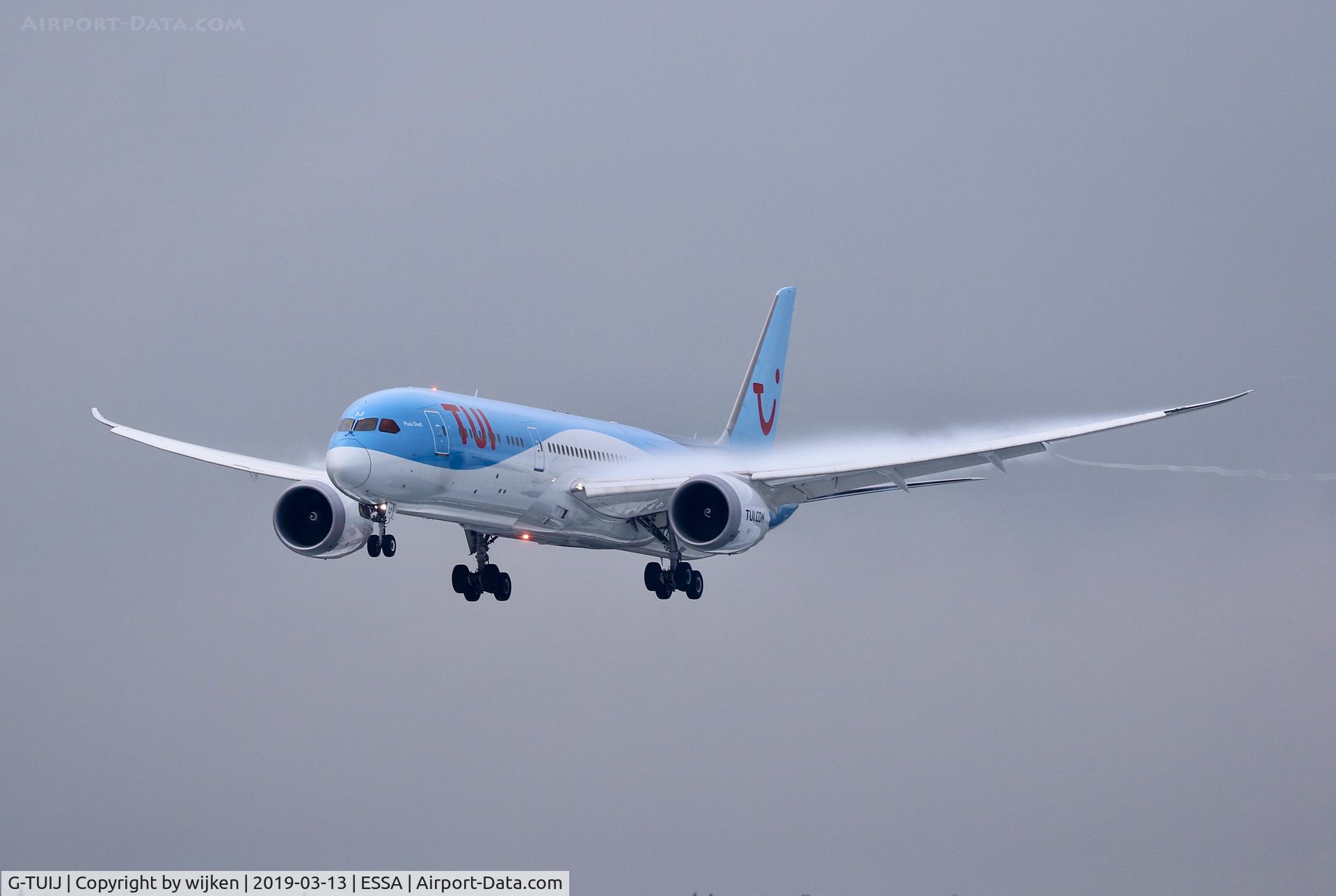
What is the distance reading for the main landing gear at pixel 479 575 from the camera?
189 feet

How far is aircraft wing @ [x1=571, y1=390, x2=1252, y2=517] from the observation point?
49688 millimetres

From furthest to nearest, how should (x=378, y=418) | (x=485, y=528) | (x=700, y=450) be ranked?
(x=700, y=450) → (x=485, y=528) → (x=378, y=418)

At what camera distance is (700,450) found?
6241 centimetres

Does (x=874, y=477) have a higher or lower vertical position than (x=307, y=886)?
higher

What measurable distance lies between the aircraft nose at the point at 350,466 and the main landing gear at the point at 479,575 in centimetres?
1134

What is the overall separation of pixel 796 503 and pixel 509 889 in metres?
18.3

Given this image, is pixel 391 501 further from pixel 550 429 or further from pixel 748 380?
pixel 748 380

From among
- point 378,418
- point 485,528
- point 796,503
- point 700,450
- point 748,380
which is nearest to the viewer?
point 378,418

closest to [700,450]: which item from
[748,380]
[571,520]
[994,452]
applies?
[748,380]

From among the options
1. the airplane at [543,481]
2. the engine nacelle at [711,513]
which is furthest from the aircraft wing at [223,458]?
the engine nacelle at [711,513]

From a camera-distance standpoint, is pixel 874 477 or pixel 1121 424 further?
pixel 874 477

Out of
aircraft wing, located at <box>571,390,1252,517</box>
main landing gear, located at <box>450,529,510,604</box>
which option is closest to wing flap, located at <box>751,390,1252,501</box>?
aircraft wing, located at <box>571,390,1252,517</box>

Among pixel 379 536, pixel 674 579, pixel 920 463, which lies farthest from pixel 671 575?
pixel 379 536

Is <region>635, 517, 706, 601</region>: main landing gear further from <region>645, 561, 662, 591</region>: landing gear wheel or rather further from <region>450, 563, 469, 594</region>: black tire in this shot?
<region>450, 563, 469, 594</region>: black tire
